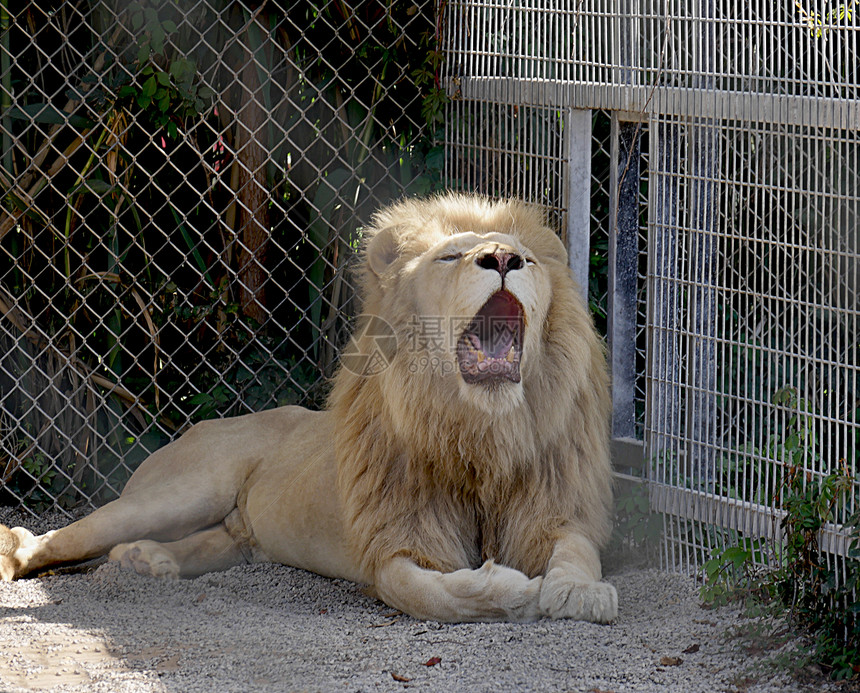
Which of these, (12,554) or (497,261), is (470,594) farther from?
(12,554)

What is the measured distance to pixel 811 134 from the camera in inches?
116

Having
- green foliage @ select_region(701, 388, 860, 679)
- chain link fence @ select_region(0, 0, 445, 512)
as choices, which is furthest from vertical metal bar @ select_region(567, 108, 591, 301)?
green foliage @ select_region(701, 388, 860, 679)

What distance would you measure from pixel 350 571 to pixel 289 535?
31 cm

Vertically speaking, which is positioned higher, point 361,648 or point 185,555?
point 361,648

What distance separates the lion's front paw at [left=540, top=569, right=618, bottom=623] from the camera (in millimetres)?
3029

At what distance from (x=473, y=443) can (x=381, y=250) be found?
73 centimetres

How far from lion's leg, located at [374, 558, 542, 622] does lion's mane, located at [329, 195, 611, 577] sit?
12 centimetres

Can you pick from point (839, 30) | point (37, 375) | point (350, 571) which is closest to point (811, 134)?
point (839, 30)

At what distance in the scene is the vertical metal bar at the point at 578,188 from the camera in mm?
3785

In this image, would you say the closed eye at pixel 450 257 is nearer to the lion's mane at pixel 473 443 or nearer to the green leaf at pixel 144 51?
the lion's mane at pixel 473 443

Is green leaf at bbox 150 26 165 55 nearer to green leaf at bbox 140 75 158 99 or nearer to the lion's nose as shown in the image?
green leaf at bbox 140 75 158 99

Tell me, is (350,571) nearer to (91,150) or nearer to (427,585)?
(427,585)

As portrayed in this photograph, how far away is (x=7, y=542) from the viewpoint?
390 cm

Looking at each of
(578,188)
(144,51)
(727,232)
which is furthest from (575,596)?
(144,51)
